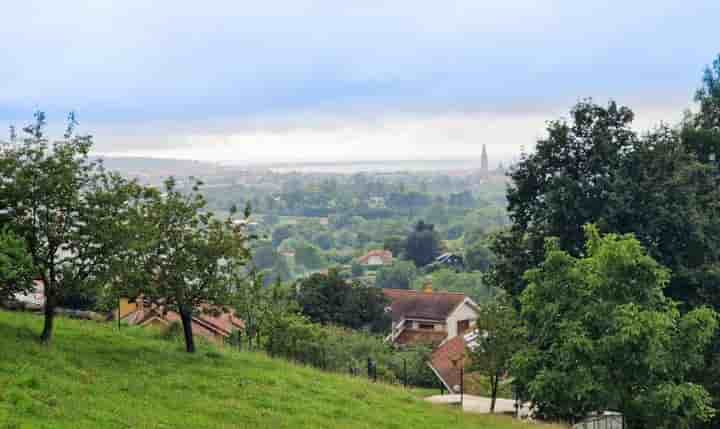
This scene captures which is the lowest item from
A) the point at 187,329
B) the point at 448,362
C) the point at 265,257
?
the point at 265,257

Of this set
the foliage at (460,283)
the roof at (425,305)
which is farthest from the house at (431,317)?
the foliage at (460,283)

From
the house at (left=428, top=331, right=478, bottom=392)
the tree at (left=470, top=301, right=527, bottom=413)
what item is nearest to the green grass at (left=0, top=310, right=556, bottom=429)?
the tree at (left=470, top=301, right=527, bottom=413)

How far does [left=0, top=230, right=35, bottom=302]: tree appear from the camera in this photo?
13.3 metres

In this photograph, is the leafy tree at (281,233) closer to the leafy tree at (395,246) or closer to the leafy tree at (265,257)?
the leafy tree at (265,257)

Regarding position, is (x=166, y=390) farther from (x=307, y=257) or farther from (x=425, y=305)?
(x=307, y=257)

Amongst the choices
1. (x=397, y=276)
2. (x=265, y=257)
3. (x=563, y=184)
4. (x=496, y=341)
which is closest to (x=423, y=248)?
(x=397, y=276)

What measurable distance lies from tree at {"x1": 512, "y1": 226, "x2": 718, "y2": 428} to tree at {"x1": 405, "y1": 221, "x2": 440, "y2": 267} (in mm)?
98812

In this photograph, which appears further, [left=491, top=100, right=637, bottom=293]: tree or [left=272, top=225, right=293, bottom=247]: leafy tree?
[left=272, top=225, right=293, bottom=247]: leafy tree

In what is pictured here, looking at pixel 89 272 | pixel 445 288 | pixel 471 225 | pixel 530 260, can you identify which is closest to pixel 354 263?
pixel 445 288

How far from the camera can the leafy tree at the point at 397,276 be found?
100188 millimetres

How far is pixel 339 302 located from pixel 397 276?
167 feet

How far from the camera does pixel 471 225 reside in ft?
599

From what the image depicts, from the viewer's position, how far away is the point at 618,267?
52.6 feet

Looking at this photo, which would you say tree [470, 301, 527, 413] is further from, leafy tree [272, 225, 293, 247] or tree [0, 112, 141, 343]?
leafy tree [272, 225, 293, 247]
